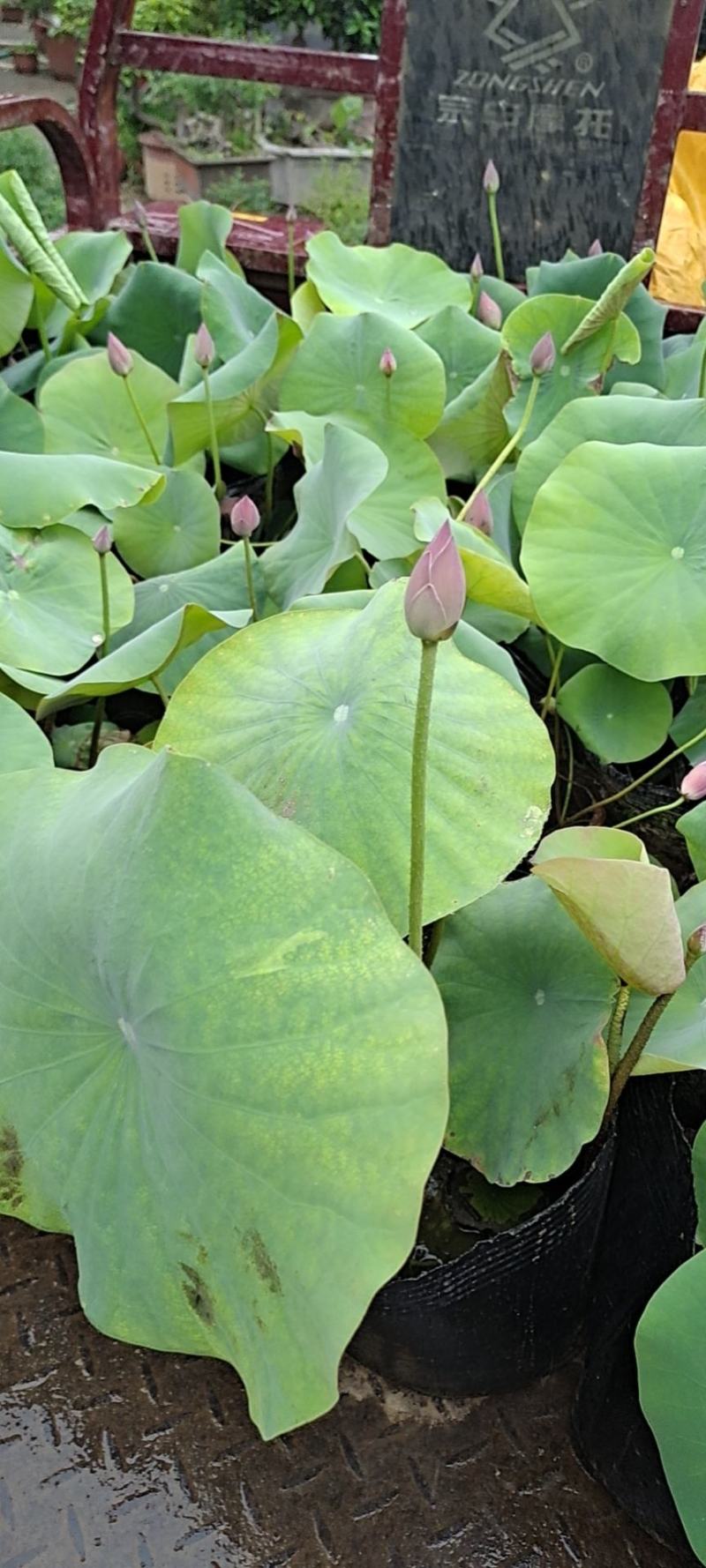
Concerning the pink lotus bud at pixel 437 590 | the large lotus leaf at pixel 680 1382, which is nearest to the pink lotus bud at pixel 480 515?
the pink lotus bud at pixel 437 590

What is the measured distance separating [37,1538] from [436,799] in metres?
0.64

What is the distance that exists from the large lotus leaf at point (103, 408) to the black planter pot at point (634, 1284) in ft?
3.29

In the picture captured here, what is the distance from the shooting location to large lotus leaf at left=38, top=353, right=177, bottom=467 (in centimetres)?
143

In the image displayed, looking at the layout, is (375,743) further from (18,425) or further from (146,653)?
(18,425)

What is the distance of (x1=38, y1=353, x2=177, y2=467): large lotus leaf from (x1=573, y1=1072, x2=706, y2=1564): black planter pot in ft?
3.29

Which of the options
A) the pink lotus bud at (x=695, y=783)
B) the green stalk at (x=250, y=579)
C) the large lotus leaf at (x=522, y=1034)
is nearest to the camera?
the pink lotus bud at (x=695, y=783)

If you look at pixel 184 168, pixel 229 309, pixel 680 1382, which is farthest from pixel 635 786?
pixel 184 168

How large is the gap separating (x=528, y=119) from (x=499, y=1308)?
1.84 meters

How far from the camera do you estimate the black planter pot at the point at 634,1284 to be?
2.77 feet

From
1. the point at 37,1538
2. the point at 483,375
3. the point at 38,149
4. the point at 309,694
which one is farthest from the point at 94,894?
the point at 38,149

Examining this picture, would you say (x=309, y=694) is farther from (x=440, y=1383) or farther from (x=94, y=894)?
(x=440, y=1383)

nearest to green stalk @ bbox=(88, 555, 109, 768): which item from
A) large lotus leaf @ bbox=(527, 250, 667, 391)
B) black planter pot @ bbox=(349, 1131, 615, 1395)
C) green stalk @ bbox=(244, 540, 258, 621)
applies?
green stalk @ bbox=(244, 540, 258, 621)

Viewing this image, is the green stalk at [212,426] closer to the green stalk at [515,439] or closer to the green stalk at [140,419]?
the green stalk at [140,419]

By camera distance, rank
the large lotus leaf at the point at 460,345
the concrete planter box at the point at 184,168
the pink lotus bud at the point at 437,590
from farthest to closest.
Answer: the concrete planter box at the point at 184,168 < the large lotus leaf at the point at 460,345 < the pink lotus bud at the point at 437,590
